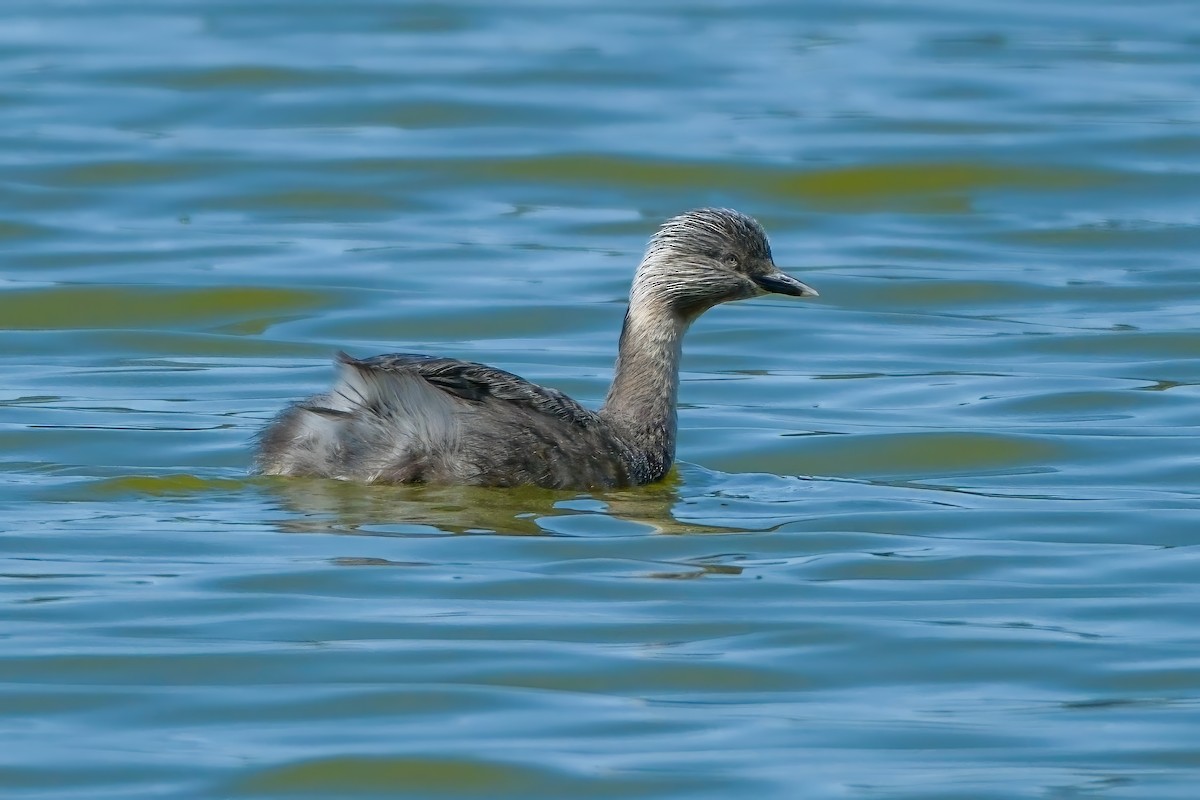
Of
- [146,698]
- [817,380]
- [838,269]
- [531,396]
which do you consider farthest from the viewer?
[838,269]

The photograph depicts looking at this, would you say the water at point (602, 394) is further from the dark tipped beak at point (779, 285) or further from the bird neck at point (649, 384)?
the dark tipped beak at point (779, 285)

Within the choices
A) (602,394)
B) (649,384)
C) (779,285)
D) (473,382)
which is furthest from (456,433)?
(602,394)

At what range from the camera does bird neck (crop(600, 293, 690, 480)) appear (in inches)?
481

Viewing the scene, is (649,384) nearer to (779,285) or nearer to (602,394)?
(779,285)

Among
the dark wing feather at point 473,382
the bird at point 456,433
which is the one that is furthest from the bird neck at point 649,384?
the dark wing feather at point 473,382

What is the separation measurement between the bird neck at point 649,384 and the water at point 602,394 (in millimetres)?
266

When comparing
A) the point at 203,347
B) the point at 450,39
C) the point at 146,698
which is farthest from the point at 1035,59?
the point at 146,698

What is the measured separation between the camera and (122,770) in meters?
7.71

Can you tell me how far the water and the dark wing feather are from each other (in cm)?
42

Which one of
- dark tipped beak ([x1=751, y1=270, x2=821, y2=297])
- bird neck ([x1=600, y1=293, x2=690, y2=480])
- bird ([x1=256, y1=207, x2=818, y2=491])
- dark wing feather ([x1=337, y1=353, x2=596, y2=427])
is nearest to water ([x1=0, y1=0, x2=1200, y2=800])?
bird ([x1=256, y1=207, x2=818, y2=491])

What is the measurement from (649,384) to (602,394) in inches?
83.2

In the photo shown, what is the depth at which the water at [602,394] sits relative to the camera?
8242 millimetres

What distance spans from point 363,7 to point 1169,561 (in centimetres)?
1875

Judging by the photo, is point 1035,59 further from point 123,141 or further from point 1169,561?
point 1169,561
